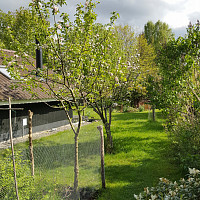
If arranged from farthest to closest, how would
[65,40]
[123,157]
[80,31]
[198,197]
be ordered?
1. [123,157]
2. [65,40]
3. [80,31]
4. [198,197]

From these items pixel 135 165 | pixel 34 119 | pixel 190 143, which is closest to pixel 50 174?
pixel 135 165

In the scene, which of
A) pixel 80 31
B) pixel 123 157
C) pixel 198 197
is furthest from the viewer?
pixel 123 157

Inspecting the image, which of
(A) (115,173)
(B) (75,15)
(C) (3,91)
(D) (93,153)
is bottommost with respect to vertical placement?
(A) (115,173)

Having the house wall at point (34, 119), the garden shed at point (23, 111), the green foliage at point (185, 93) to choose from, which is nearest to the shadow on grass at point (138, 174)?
the green foliage at point (185, 93)

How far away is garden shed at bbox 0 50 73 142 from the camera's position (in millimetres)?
10195

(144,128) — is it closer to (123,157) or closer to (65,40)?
(123,157)

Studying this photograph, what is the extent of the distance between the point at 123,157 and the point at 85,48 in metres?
5.05

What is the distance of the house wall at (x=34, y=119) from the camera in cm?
1048

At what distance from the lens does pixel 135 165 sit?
7.07 m

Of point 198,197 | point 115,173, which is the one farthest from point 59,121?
point 198,197

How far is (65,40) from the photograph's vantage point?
16.1 feet

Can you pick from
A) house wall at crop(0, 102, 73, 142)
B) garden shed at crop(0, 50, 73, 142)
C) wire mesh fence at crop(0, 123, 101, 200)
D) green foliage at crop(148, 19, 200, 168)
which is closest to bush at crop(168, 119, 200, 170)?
green foliage at crop(148, 19, 200, 168)

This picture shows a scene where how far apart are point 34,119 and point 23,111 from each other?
110 cm

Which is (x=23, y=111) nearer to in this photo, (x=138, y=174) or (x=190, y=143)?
(x=138, y=174)
